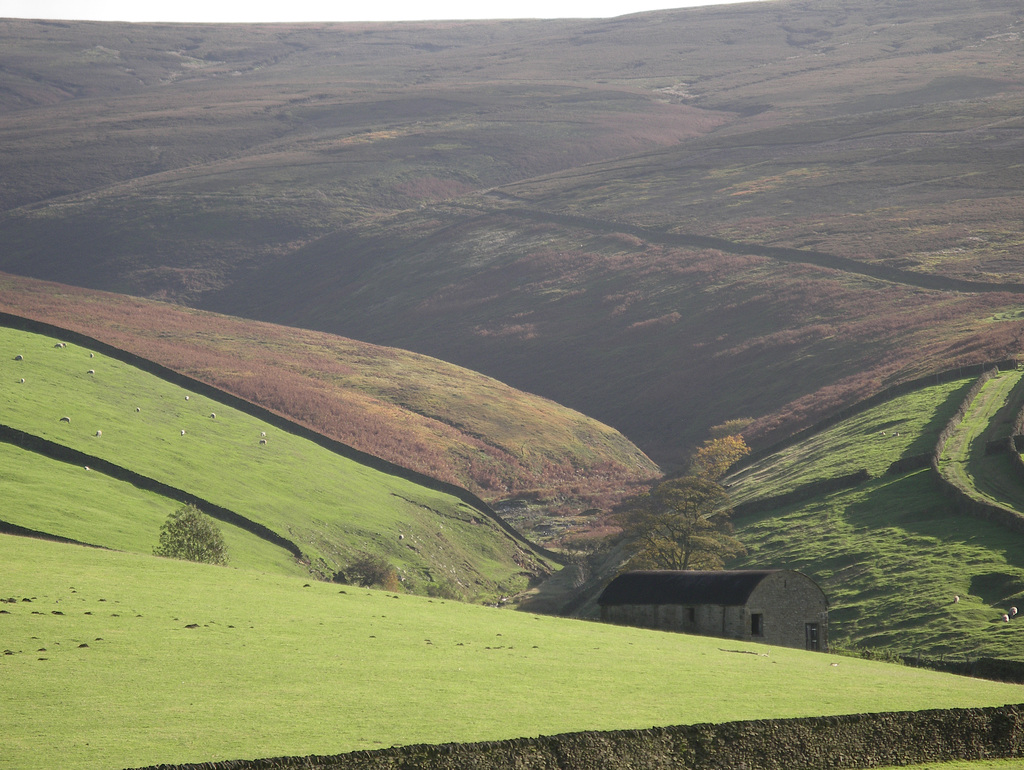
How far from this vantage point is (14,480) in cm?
4662

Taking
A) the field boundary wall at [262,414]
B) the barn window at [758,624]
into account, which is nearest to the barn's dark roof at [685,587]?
the barn window at [758,624]

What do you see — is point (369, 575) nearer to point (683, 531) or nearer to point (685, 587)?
point (683, 531)

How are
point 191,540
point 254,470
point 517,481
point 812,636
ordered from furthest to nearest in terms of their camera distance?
point 517,481, point 254,470, point 191,540, point 812,636

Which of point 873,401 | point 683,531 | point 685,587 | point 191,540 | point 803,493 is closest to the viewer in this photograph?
point 685,587

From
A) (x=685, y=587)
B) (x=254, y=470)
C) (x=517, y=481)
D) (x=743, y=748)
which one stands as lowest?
(x=743, y=748)

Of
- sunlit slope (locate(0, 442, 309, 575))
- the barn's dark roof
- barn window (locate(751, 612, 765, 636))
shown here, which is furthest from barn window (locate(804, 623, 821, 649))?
sunlit slope (locate(0, 442, 309, 575))

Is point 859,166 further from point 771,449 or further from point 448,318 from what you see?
point 771,449

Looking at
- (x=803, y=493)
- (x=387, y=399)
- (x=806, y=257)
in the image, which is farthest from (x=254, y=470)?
(x=806, y=257)

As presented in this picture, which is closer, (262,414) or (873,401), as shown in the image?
(262,414)

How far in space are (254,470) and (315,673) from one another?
134ft

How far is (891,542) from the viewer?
2151 inches

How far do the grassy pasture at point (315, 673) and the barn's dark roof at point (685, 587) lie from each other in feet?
14.9

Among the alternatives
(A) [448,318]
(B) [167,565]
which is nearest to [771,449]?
(B) [167,565]

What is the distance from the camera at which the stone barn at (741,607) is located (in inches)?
1622
